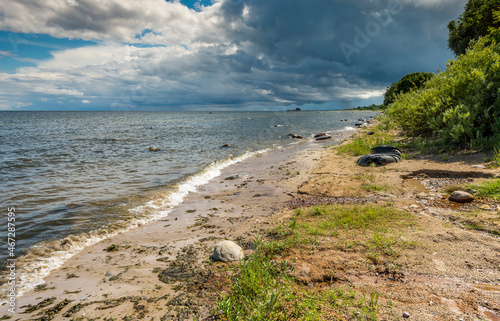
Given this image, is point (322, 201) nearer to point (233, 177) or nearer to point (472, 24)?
point (233, 177)

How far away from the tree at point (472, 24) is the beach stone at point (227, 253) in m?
27.3

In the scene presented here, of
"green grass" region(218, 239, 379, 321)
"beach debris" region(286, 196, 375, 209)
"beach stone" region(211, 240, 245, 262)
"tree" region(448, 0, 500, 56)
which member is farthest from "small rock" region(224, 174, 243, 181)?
"tree" region(448, 0, 500, 56)

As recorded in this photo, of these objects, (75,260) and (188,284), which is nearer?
(188,284)

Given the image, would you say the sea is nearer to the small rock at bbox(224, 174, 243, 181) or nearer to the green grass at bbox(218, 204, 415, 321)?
the small rock at bbox(224, 174, 243, 181)

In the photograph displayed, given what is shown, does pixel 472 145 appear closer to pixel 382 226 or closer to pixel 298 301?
pixel 382 226

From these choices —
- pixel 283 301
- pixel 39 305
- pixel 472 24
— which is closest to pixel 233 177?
pixel 39 305

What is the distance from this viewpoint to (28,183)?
11570 mm

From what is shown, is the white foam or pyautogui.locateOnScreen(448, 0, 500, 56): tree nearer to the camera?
the white foam

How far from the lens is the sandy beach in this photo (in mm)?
3316

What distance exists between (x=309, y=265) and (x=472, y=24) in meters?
35.5

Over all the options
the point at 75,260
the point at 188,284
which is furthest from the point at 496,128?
the point at 75,260

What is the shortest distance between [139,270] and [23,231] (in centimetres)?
463

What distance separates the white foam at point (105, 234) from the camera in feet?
15.7

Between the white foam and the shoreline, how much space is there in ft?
0.50
